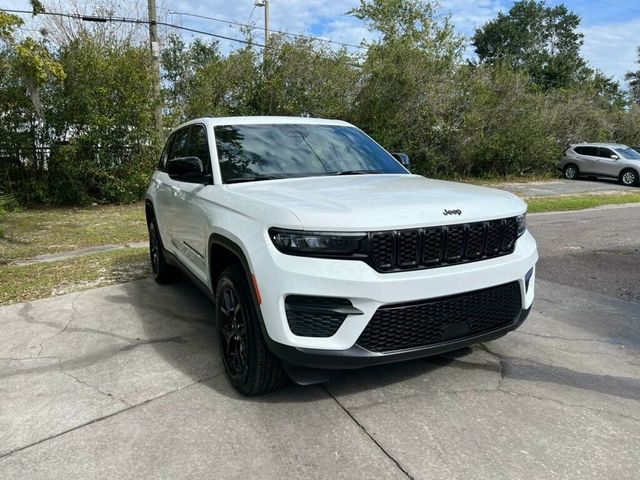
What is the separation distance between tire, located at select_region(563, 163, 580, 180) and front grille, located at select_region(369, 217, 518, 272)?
22301 millimetres

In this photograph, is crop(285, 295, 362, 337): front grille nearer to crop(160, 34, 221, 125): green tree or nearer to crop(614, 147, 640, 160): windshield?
crop(160, 34, 221, 125): green tree

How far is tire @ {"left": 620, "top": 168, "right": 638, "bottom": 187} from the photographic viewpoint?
67.7 ft

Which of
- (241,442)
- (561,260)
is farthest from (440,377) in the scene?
(561,260)

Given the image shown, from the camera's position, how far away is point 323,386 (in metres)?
3.31

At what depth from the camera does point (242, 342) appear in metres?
3.16

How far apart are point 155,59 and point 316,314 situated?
483 inches

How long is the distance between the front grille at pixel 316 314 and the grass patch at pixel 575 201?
11.2 meters

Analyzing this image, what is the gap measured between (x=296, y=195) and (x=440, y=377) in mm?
1557

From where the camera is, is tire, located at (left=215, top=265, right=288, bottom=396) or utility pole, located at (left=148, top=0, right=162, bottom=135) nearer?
tire, located at (left=215, top=265, right=288, bottom=396)

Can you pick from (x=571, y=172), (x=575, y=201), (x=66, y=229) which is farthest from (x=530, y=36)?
(x=66, y=229)

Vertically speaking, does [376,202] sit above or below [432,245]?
above

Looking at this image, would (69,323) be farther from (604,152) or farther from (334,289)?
(604,152)

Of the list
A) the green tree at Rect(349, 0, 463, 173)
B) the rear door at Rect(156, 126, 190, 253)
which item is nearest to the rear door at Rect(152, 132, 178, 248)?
the rear door at Rect(156, 126, 190, 253)

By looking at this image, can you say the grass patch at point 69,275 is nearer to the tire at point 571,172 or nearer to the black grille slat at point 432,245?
the black grille slat at point 432,245
